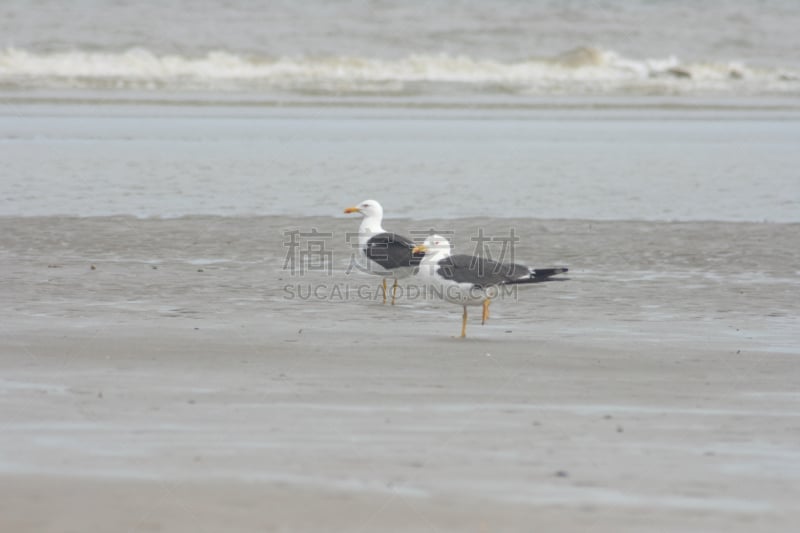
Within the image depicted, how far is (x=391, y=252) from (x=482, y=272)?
1.65 meters

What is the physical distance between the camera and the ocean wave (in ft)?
132

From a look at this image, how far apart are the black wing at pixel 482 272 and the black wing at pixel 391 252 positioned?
1.25 metres

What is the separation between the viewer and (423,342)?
8508 mm

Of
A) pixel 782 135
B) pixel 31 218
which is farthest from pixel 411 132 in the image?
pixel 31 218

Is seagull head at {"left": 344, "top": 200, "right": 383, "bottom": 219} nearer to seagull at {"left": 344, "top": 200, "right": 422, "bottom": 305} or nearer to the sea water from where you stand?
seagull at {"left": 344, "top": 200, "right": 422, "bottom": 305}

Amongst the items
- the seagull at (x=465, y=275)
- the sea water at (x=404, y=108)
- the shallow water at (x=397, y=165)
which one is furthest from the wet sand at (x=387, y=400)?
the sea water at (x=404, y=108)

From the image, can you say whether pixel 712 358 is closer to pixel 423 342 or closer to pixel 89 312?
pixel 423 342

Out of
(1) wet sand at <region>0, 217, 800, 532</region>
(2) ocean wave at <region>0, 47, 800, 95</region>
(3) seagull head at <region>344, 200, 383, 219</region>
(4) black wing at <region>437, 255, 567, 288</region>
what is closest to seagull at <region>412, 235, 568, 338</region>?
(4) black wing at <region>437, 255, 567, 288</region>

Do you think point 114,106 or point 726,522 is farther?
point 114,106

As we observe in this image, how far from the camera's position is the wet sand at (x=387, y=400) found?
482cm

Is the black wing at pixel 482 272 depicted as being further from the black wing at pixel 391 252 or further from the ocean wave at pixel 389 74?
the ocean wave at pixel 389 74

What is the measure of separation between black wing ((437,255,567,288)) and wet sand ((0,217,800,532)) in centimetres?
39

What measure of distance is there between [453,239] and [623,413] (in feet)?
24.0

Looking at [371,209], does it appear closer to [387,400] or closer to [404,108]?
[387,400]
